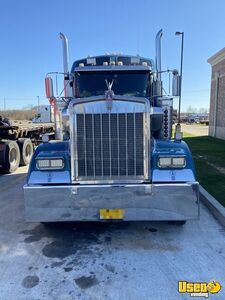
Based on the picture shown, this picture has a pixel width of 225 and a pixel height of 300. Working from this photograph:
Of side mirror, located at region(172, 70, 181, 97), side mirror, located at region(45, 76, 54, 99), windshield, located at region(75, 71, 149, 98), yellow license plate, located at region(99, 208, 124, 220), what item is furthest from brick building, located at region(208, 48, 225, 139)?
yellow license plate, located at region(99, 208, 124, 220)

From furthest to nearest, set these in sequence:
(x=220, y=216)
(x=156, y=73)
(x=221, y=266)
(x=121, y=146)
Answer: (x=156, y=73)
(x=220, y=216)
(x=121, y=146)
(x=221, y=266)

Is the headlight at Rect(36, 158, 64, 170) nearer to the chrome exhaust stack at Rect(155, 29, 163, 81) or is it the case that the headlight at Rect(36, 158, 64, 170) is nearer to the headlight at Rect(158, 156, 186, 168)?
the headlight at Rect(158, 156, 186, 168)

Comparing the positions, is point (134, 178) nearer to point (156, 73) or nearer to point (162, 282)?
point (162, 282)

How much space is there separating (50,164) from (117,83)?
7.45ft

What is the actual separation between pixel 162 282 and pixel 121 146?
1.79 metres

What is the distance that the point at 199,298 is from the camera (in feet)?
9.64

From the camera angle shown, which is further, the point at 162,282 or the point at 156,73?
the point at 156,73

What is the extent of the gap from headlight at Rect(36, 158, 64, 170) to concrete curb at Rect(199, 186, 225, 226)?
9.46 feet

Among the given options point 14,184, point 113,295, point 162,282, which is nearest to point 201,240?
point 162,282

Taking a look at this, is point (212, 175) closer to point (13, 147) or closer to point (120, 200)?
point (120, 200)

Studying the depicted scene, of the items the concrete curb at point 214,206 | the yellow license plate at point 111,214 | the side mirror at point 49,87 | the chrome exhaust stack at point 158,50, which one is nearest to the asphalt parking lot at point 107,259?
the concrete curb at point 214,206

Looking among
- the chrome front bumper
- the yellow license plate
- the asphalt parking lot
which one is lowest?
the asphalt parking lot

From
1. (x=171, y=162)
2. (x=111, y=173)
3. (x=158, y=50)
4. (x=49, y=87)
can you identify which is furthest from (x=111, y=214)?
(x=158, y=50)

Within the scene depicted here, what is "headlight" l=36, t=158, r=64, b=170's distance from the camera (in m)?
4.05
